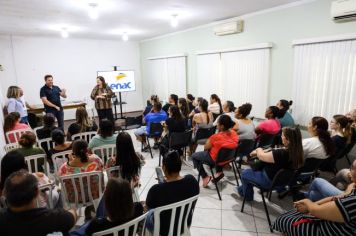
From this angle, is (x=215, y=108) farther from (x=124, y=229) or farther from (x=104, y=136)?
(x=124, y=229)

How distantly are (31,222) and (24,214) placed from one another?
6 centimetres

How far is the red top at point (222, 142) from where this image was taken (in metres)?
2.87

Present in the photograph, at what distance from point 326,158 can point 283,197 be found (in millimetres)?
763

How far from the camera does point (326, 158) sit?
2475 millimetres

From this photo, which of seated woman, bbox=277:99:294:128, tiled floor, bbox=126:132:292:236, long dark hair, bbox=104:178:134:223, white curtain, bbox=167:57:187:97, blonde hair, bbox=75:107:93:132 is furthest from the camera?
white curtain, bbox=167:57:187:97

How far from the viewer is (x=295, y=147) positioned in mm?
2236

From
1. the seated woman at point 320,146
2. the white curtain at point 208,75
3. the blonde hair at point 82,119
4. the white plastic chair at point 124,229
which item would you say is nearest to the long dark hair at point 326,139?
the seated woman at point 320,146

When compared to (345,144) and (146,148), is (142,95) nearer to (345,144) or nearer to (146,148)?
(146,148)

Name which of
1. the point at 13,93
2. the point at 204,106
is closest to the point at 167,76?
the point at 204,106

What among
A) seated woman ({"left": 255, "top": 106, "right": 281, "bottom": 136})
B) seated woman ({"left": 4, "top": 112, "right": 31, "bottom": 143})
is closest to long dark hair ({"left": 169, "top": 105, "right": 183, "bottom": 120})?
seated woman ({"left": 255, "top": 106, "right": 281, "bottom": 136})

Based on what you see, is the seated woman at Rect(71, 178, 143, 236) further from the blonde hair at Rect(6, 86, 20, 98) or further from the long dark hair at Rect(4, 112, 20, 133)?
the blonde hair at Rect(6, 86, 20, 98)

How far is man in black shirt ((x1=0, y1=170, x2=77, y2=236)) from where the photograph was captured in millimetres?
1231

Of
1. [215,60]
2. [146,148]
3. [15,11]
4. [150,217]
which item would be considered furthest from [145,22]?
[150,217]

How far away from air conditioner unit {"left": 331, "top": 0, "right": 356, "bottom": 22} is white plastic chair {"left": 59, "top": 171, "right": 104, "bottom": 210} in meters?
3.51
